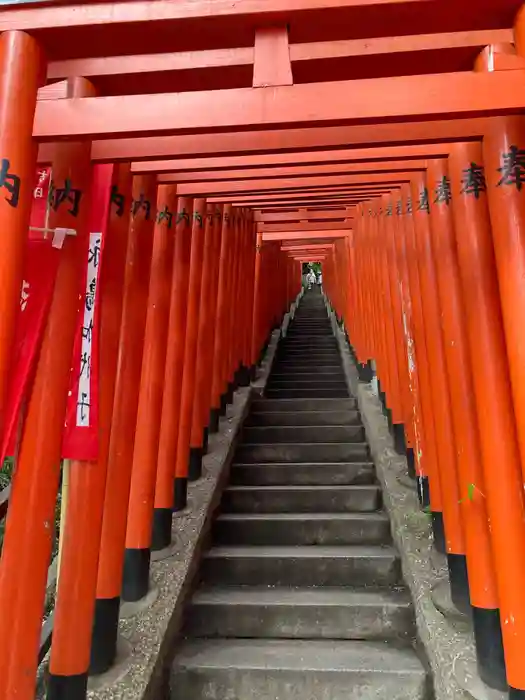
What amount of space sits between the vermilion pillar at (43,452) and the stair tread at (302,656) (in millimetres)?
1392

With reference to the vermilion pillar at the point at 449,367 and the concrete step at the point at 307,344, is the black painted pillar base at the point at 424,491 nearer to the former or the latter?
the vermilion pillar at the point at 449,367

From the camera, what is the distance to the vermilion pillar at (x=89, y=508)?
8.27ft

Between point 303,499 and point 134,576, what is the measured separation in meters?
1.82

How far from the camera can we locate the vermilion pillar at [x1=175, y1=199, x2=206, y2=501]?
441 cm

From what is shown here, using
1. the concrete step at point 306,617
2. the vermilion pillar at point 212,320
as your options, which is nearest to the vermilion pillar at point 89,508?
the concrete step at point 306,617

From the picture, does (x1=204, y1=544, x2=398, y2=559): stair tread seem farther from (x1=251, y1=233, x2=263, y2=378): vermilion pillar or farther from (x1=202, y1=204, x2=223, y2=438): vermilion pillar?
(x1=251, y1=233, x2=263, y2=378): vermilion pillar

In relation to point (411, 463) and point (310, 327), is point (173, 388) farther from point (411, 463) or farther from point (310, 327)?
point (310, 327)

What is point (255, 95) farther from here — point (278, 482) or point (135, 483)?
point (278, 482)

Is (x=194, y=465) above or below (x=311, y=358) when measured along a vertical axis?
below

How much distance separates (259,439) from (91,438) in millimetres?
3486

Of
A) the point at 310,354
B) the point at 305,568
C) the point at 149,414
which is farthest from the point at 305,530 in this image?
the point at 310,354

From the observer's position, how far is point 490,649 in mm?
2641

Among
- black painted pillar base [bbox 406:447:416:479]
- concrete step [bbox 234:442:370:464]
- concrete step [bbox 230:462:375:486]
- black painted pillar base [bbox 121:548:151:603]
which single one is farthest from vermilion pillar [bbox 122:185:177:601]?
black painted pillar base [bbox 406:447:416:479]

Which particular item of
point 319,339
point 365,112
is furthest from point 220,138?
point 319,339
